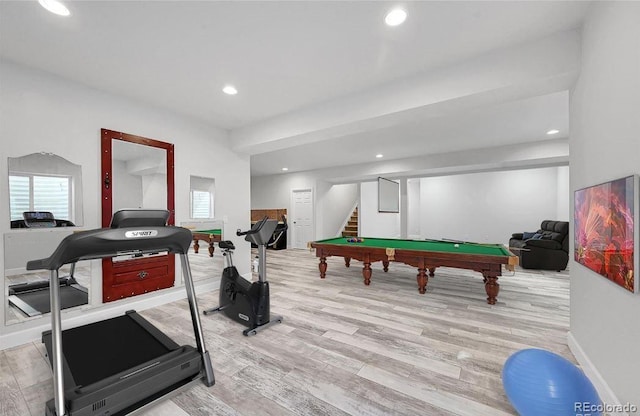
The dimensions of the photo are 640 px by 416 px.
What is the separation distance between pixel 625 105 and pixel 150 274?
4.53 m

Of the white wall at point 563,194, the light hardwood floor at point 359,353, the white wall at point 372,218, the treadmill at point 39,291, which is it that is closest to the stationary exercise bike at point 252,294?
the light hardwood floor at point 359,353

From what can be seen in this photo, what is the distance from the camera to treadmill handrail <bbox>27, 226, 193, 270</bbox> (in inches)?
55.7

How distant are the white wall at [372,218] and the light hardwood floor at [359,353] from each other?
5.82 m

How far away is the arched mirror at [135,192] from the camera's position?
2936mm

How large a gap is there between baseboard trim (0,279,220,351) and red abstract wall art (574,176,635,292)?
168 inches

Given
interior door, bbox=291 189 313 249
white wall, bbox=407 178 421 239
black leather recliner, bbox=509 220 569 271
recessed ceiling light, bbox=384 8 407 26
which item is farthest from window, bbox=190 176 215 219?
white wall, bbox=407 178 421 239

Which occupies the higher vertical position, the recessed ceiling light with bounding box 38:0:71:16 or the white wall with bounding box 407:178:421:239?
the recessed ceiling light with bounding box 38:0:71:16

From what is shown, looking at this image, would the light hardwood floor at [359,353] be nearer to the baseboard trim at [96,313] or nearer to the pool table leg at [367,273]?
the baseboard trim at [96,313]

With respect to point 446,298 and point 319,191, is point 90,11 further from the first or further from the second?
point 319,191

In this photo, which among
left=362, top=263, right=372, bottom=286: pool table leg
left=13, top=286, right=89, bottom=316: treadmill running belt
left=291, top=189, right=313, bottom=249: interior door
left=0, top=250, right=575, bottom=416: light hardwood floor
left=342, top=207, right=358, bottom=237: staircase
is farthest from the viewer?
left=342, top=207, right=358, bottom=237: staircase

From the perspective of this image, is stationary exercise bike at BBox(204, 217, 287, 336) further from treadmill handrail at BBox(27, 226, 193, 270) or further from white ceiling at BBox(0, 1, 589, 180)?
white ceiling at BBox(0, 1, 589, 180)

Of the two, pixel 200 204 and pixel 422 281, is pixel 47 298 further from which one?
pixel 422 281

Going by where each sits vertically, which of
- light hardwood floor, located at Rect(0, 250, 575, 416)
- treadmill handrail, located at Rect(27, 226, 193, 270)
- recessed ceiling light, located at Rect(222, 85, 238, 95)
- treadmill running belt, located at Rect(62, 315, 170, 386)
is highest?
recessed ceiling light, located at Rect(222, 85, 238, 95)

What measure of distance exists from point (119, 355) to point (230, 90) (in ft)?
9.00
